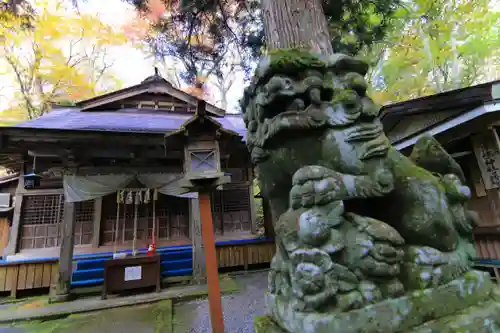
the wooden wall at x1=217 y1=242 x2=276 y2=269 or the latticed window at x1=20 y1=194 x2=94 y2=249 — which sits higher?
the latticed window at x1=20 y1=194 x2=94 y2=249

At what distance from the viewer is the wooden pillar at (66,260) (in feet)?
18.8

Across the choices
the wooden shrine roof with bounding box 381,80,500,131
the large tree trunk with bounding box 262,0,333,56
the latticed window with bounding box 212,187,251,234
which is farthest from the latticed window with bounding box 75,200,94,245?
the wooden shrine roof with bounding box 381,80,500,131

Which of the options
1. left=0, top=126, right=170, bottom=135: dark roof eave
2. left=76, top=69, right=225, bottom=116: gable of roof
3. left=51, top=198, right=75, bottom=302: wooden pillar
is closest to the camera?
left=0, top=126, right=170, bottom=135: dark roof eave

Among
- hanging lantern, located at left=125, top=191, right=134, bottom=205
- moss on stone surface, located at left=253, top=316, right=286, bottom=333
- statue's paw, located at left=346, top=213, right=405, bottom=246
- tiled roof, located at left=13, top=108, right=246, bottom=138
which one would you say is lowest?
moss on stone surface, located at left=253, top=316, right=286, bottom=333

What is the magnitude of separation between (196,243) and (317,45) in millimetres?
5486

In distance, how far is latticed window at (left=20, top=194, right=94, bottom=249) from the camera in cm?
809

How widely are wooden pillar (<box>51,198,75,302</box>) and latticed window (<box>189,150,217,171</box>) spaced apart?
163 inches

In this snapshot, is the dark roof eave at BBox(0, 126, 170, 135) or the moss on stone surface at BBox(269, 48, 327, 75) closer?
the moss on stone surface at BBox(269, 48, 327, 75)

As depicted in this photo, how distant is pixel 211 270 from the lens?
11.3 ft

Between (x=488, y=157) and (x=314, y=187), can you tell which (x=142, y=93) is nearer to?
(x=314, y=187)

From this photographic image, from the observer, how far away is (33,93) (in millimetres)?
14195

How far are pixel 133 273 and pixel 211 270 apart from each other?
11.2 ft

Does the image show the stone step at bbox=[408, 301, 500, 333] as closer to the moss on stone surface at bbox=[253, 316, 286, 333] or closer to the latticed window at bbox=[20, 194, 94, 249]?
the moss on stone surface at bbox=[253, 316, 286, 333]

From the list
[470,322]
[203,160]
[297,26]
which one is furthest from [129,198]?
[470,322]
